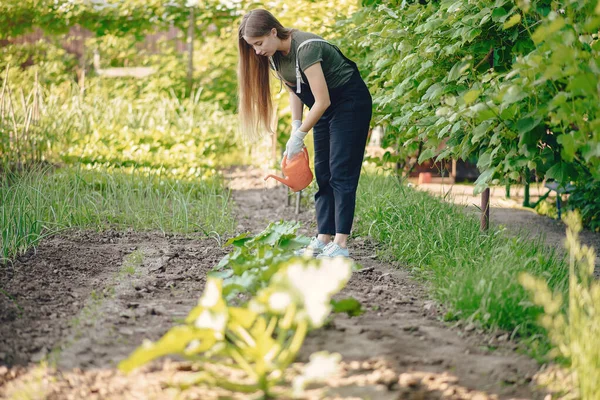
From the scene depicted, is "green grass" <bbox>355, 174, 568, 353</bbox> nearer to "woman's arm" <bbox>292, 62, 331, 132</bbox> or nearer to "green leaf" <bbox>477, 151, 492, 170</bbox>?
"green leaf" <bbox>477, 151, 492, 170</bbox>

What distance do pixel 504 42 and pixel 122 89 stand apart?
8775mm

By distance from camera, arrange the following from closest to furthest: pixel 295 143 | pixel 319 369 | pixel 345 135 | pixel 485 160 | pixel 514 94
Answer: pixel 319 369 < pixel 514 94 < pixel 485 160 < pixel 345 135 < pixel 295 143

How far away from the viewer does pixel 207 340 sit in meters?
1.73

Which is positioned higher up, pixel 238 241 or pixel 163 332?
pixel 238 241

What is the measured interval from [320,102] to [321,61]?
22 cm

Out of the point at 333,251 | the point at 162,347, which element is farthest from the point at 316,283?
the point at 333,251

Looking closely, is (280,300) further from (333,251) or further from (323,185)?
(323,185)

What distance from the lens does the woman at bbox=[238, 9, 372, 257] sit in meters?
3.26

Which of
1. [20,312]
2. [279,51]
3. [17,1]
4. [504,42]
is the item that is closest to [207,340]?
[20,312]

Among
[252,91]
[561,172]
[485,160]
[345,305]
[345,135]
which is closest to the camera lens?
[345,305]

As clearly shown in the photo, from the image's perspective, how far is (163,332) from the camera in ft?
7.47

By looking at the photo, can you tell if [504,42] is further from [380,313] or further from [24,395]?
[24,395]

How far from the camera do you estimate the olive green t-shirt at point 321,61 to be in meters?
3.26

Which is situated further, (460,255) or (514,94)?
(460,255)
